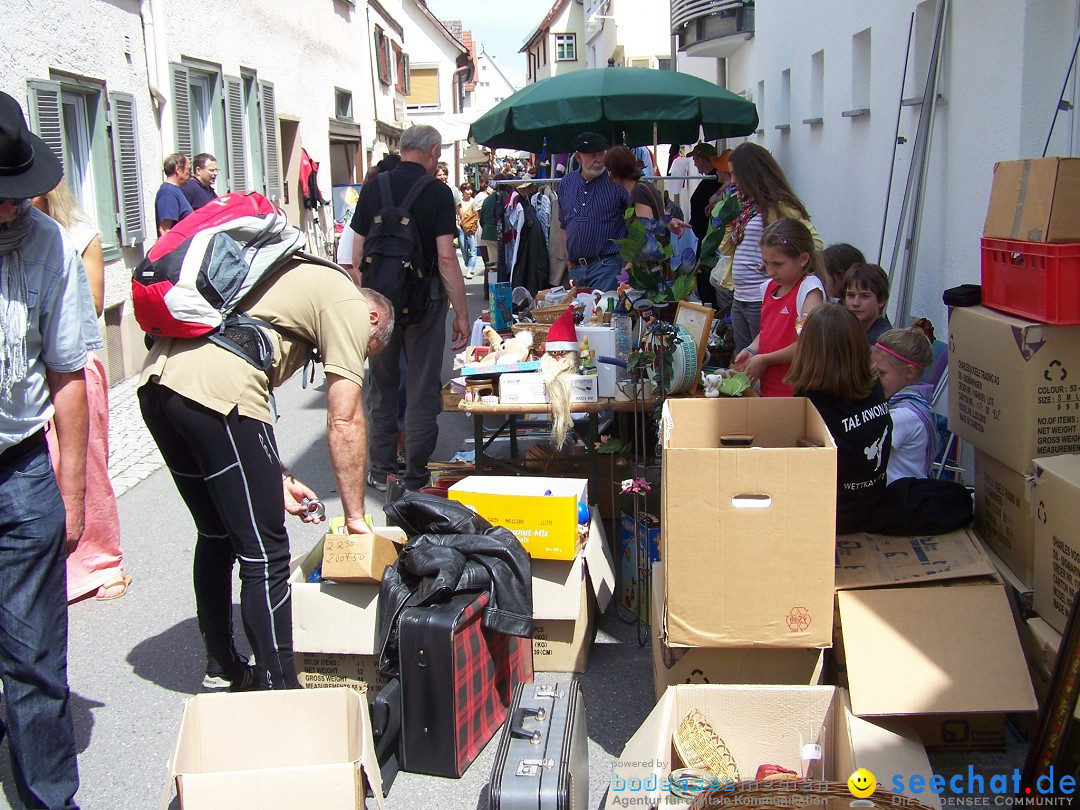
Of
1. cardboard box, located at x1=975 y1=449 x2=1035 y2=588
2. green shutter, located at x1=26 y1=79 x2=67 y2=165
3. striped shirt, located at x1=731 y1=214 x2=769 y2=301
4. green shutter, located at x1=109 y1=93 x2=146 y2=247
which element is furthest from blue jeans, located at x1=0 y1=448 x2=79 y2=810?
green shutter, located at x1=109 y1=93 x2=146 y2=247

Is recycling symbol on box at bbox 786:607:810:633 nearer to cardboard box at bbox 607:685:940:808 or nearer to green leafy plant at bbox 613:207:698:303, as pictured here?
cardboard box at bbox 607:685:940:808

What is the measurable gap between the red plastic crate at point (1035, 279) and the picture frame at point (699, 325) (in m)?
1.10

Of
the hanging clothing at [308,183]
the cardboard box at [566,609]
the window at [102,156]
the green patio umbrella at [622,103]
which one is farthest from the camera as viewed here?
the hanging clothing at [308,183]

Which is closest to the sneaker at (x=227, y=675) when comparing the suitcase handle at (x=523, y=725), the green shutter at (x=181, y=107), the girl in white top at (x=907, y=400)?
the suitcase handle at (x=523, y=725)

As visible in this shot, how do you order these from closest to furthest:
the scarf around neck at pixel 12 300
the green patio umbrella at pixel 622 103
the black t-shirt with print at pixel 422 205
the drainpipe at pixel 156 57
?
the scarf around neck at pixel 12 300 → the black t-shirt with print at pixel 422 205 → the green patio umbrella at pixel 622 103 → the drainpipe at pixel 156 57

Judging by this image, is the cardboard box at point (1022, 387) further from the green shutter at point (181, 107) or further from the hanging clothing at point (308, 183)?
the hanging clothing at point (308, 183)

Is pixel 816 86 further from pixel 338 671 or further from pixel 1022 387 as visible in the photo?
pixel 338 671

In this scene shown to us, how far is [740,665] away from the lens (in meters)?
3.17

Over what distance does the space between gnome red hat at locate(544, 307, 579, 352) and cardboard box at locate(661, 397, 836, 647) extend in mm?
1761

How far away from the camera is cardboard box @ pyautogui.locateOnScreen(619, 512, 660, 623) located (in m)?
4.07

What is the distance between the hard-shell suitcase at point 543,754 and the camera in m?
2.58

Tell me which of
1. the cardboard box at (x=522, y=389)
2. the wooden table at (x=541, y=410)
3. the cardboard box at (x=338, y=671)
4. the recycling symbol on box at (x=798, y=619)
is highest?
the cardboard box at (x=522, y=389)

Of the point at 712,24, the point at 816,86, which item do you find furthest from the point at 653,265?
the point at 712,24

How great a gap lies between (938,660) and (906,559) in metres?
0.40
